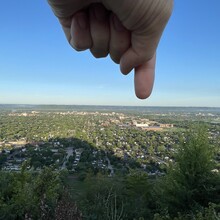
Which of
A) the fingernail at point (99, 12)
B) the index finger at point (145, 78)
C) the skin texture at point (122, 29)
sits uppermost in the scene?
the fingernail at point (99, 12)

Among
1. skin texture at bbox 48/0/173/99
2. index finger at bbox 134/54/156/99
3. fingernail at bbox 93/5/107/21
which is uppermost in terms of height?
fingernail at bbox 93/5/107/21

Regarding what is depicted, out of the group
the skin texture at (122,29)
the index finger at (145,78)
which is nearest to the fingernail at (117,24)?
the skin texture at (122,29)

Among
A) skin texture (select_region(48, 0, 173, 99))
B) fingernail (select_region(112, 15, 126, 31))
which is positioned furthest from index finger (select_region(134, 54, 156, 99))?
fingernail (select_region(112, 15, 126, 31))

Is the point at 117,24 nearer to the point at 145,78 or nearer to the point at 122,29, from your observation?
the point at 122,29

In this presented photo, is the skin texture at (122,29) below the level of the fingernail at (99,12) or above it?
below

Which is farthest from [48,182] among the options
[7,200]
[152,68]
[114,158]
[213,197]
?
[114,158]

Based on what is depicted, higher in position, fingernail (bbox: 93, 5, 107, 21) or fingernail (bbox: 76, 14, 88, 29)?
fingernail (bbox: 93, 5, 107, 21)

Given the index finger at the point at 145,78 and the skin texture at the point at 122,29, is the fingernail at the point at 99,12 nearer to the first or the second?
the skin texture at the point at 122,29

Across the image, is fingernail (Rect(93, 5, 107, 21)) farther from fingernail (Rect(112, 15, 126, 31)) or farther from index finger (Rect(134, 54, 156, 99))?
index finger (Rect(134, 54, 156, 99))

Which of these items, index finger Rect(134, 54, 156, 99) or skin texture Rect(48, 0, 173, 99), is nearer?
skin texture Rect(48, 0, 173, 99)
